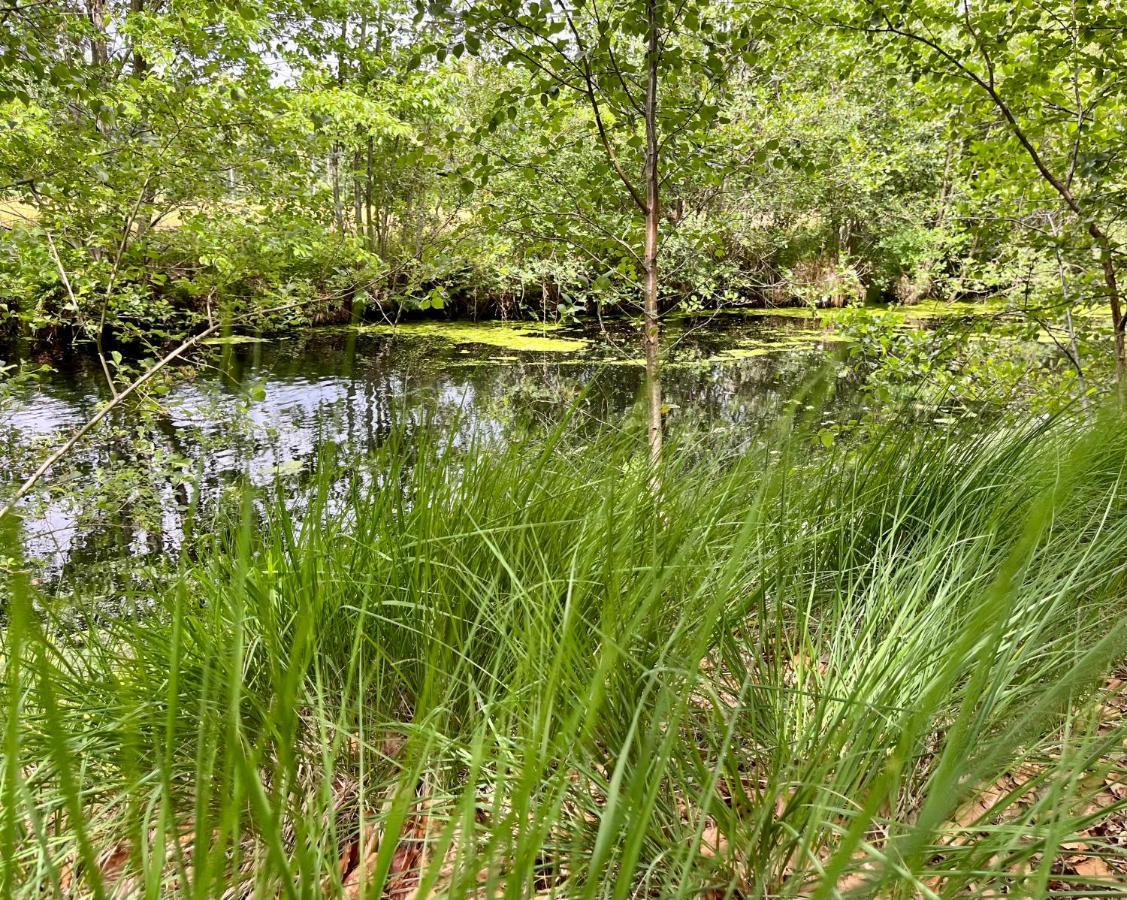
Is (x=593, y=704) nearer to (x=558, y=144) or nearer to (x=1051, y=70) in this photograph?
(x=558, y=144)

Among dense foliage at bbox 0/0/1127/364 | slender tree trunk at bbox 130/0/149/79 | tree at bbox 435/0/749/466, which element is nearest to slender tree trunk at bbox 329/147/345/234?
→ dense foliage at bbox 0/0/1127/364

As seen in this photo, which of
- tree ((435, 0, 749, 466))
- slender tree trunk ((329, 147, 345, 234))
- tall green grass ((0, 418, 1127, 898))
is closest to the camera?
tall green grass ((0, 418, 1127, 898))

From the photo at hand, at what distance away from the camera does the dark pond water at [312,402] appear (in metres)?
2.38

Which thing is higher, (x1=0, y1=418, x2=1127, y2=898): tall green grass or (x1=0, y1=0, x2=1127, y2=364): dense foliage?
(x1=0, y1=0, x2=1127, y2=364): dense foliage

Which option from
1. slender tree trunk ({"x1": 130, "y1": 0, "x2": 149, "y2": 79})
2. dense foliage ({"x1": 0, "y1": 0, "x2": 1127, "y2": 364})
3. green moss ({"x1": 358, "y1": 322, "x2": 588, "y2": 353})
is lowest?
green moss ({"x1": 358, "y1": 322, "x2": 588, "y2": 353})

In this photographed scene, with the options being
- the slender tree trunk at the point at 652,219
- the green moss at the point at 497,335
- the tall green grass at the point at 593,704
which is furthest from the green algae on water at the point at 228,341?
the green moss at the point at 497,335

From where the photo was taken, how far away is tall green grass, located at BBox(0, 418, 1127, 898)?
1.35 feet

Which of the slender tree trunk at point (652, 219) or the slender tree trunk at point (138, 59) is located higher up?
the slender tree trunk at point (138, 59)

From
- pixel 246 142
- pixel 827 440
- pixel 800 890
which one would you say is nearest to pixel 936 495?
pixel 827 440

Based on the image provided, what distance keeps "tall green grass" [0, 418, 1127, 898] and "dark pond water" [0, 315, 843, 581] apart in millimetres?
324

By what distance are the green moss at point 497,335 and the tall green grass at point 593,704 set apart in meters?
8.00

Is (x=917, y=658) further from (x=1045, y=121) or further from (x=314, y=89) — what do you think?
(x=314, y=89)

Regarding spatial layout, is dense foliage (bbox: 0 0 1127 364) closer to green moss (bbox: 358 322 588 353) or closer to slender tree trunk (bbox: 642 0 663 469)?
slender tree trunk (bbox: 642 0 663 469)

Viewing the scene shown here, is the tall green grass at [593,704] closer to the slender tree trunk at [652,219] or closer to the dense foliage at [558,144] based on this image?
the slender tree trunk at [652,219]
